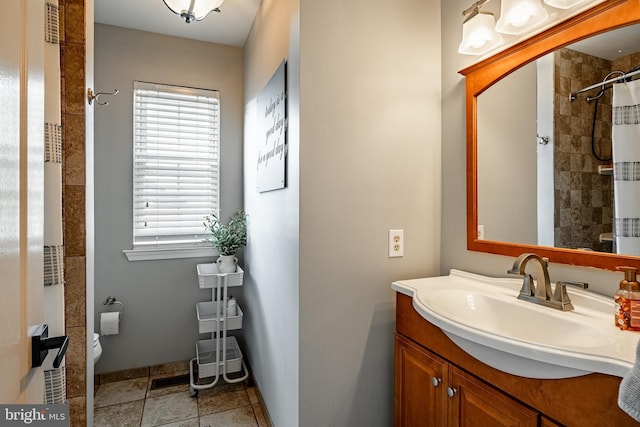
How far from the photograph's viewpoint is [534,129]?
132 cm

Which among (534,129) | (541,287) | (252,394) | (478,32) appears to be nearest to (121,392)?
(252,394)

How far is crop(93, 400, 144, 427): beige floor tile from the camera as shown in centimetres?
199

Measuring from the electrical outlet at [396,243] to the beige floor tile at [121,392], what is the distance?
2.03 metres

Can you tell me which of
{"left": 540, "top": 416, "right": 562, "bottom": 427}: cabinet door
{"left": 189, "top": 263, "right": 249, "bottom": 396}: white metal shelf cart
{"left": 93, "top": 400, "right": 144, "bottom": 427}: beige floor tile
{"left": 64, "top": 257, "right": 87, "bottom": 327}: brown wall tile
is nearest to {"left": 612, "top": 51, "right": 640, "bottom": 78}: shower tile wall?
{"left": 540, "top": 416, "right": 562, "bottom": 427}: cabinet door

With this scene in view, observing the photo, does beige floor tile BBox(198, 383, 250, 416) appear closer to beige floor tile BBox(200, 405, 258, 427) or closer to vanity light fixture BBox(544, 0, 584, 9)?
beige floor tile BBox(200, 405, 258, 427)

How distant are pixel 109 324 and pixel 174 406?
75 centimetres

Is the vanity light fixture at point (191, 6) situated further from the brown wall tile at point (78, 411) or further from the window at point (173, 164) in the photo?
the brown wall tile at point (78, 411)

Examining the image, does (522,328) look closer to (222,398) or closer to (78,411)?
(78,411)

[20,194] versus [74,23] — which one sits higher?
[74,23]

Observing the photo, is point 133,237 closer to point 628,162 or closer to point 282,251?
point 282,251

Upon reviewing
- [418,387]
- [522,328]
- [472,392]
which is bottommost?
[418,387]

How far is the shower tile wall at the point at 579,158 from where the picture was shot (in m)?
1.09

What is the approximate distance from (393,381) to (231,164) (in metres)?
2.06

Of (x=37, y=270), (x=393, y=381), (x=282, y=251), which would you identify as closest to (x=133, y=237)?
(x=282, y=251)
